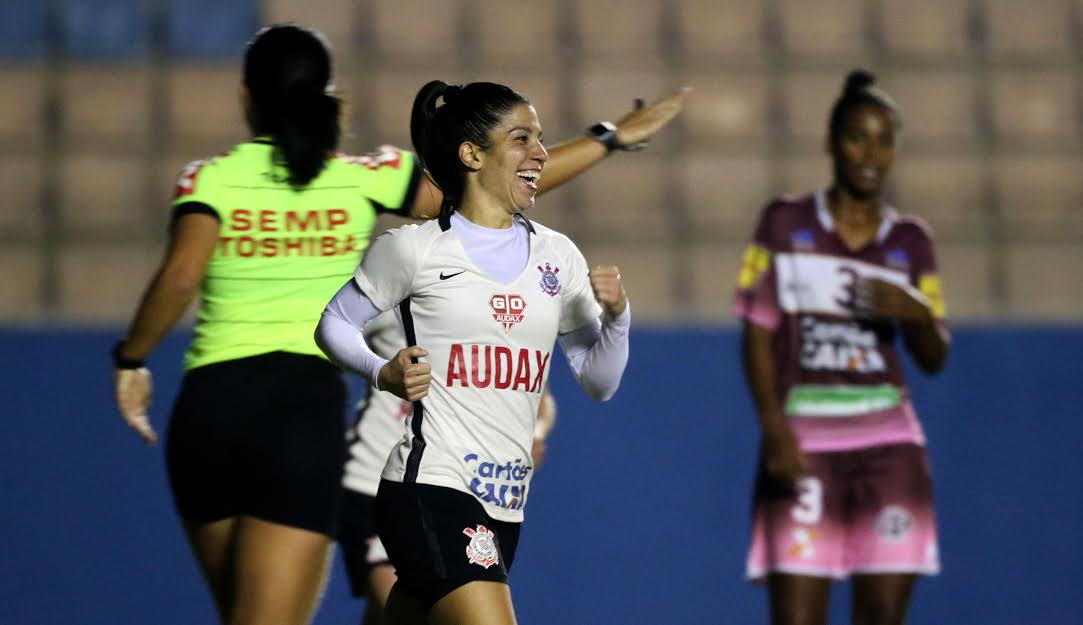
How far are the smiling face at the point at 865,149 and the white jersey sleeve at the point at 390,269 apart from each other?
1537 millimetres

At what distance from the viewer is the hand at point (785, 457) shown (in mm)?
3920

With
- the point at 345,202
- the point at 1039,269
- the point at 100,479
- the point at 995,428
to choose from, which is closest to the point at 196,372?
the point at 345,202

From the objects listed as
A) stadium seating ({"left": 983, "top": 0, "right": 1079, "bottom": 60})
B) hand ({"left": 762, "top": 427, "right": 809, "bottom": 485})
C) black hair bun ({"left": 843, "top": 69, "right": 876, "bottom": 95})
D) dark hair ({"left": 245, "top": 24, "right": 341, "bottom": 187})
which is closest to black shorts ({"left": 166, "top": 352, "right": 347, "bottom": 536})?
dark hair ({"left": 245, "top": 24, "right": 341, "bottom": 187})

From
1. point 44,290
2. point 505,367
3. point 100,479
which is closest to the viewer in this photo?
point 505,367

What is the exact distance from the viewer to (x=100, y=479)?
5.18 m

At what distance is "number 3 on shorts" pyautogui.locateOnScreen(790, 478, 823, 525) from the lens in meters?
3.94

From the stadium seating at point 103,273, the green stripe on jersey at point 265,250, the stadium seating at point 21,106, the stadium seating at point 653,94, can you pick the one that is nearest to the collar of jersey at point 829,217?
the green stripe on jersey at point 265,250

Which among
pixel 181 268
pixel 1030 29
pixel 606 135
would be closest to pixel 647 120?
pixel 606 135

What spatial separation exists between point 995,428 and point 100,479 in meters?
2.91

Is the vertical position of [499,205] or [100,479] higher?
[499,205]

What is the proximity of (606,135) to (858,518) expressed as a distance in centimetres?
117

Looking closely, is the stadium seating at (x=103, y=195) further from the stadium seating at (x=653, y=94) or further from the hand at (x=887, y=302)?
the hand at (x=887, y=302)

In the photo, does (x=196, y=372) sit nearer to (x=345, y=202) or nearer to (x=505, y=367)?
(x=345, y=202)

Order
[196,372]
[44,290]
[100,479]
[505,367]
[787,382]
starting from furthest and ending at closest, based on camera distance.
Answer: [44,290]
[100,479]
[787,382]
[196,372]
[505,367]
